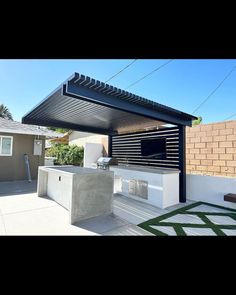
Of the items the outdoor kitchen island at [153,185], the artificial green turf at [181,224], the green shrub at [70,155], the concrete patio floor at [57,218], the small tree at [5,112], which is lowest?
the artificial green turf at [181,224]

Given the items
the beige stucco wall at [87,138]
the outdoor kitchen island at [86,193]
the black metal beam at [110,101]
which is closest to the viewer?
the black metal beam at [110,101]

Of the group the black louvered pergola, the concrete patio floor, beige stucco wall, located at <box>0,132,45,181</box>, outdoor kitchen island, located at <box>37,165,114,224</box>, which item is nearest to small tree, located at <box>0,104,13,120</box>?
beige stucco wall, located at <box>0,132,45,181</box>

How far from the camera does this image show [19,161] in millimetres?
9406

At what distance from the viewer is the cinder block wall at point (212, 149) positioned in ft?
18.6

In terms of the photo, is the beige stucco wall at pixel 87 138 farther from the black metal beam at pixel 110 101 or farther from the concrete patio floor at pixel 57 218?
the concrete patio floor at pixel 57 218

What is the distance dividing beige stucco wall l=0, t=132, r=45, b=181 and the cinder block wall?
7.96 meters

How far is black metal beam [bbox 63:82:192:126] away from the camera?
12.1 ft

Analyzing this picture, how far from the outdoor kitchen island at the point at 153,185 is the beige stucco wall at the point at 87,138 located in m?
6.60

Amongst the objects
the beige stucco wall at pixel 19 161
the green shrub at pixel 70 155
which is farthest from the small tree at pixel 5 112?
the beige stucco wall at pixel 19 161

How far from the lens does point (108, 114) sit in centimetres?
600

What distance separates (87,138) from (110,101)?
Answer: 477 inches

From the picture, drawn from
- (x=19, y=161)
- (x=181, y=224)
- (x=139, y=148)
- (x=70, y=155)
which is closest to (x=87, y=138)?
(x=70, y=155)
